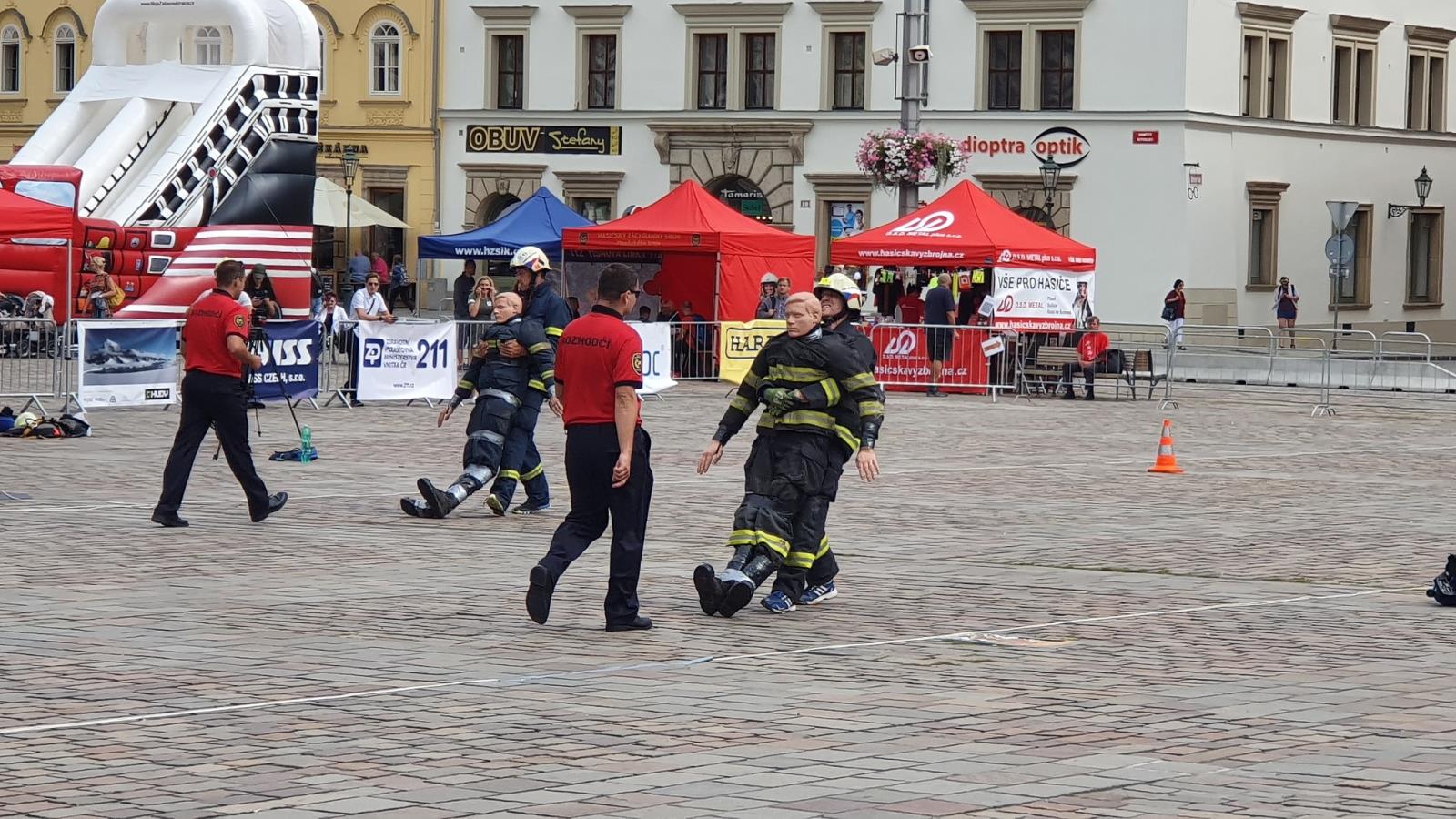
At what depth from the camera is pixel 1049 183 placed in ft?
159

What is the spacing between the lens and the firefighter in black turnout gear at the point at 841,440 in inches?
455

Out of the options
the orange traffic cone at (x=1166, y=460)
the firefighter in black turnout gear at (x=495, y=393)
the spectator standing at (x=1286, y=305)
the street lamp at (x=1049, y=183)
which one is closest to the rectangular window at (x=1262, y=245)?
the spectator standing at (x=1286, y=305)

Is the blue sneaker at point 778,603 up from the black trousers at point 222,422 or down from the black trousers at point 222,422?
down

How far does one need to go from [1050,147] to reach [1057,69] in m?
1.64

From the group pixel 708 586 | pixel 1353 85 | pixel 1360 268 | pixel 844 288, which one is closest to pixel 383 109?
pixel 1353 85

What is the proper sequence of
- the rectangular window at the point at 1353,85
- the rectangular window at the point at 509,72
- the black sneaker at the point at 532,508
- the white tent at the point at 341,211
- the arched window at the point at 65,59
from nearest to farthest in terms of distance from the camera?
the black sneaker at the point at 532,508, the rectangular window at the point at 1353,85, the white tent at the point at 341,211, the rectangular window at the point at 509,72, the arched window at the point at 65,59

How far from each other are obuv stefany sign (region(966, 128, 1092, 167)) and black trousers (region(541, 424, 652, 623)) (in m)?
40.1

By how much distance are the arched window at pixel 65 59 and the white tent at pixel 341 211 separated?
9135mm

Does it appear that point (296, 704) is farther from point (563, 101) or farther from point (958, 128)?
point (563, 101)

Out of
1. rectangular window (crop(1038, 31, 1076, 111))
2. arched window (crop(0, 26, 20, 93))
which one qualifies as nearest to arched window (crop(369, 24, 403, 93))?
arched window (crop(0, 26, 20, 93))

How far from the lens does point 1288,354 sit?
121ft

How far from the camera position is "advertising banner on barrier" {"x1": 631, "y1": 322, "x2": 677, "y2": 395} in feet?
99.7

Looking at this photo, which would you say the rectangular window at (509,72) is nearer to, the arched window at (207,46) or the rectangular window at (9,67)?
the arched window at (207,46)

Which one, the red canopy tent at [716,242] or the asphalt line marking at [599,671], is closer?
the asphalt line marking at [599,671]
